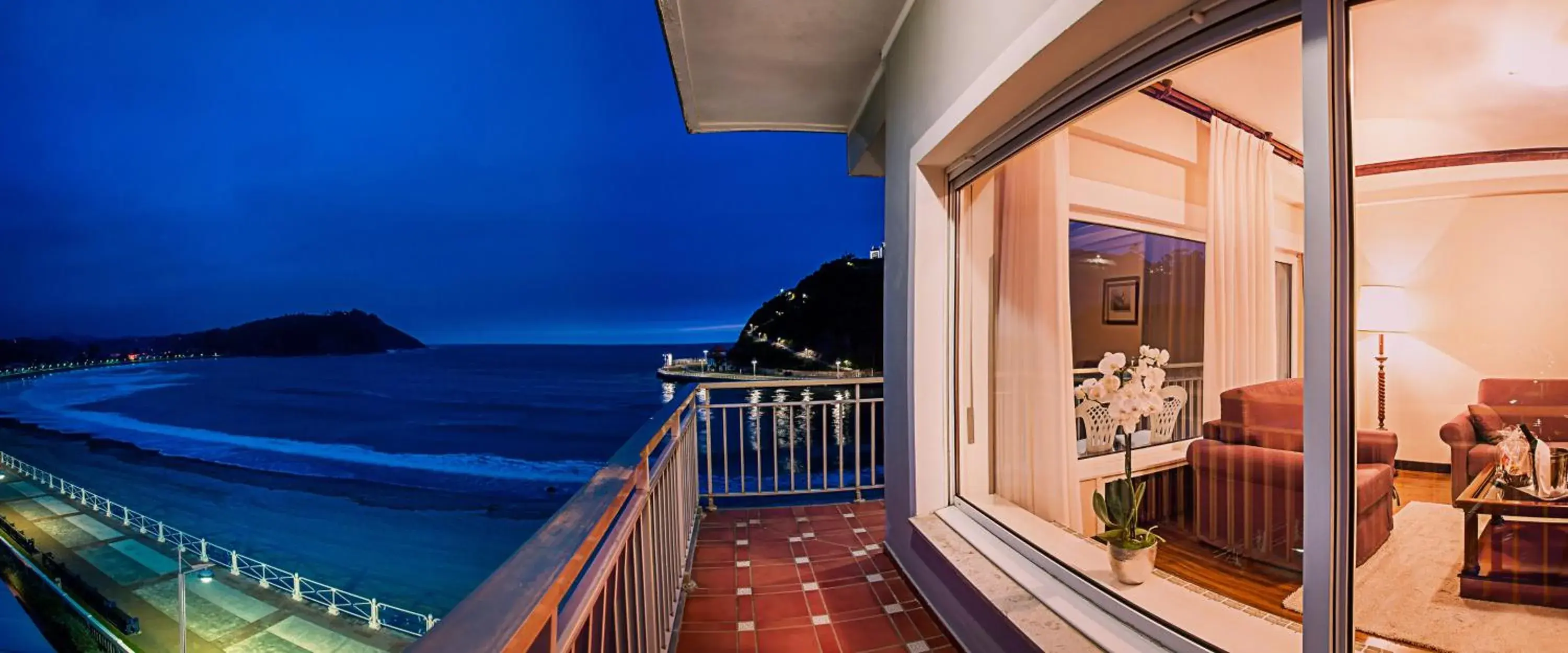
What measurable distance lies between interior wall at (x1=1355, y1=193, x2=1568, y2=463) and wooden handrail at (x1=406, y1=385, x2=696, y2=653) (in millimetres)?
1376

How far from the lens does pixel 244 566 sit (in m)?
26.0

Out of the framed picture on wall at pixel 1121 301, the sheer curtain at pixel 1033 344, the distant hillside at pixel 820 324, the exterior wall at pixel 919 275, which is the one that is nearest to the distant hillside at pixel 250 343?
the distant hillside at pixel 820 324

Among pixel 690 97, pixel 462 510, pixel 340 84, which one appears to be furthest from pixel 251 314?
pixel 690 97

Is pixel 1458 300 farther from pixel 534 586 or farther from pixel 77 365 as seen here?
pixel 77 365

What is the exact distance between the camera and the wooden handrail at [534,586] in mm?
519

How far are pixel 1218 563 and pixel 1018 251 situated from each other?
1.42 m

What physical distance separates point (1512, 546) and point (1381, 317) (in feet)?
2.63

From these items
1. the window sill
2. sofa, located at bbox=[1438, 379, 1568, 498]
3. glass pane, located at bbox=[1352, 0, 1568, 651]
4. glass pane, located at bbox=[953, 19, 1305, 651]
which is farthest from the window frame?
sofa, located at bbox=[1438, 379, 1568, 498]

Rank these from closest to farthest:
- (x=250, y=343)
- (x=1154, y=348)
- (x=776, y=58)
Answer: (x=1154, y=348)
(x=776, y=58)
(x=250, y=343)

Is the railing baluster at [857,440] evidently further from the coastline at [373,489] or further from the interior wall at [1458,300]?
the coastline at [373,489]

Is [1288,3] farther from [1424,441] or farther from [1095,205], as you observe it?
[1095,205]

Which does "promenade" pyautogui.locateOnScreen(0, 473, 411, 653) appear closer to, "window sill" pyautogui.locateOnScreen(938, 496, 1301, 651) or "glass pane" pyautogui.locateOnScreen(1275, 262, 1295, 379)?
"window sill" pyautogui.locateOnScreen(938, 496, 1301, 651)

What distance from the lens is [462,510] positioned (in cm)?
2822

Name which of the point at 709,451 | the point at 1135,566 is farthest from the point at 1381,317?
the point at 709,451
